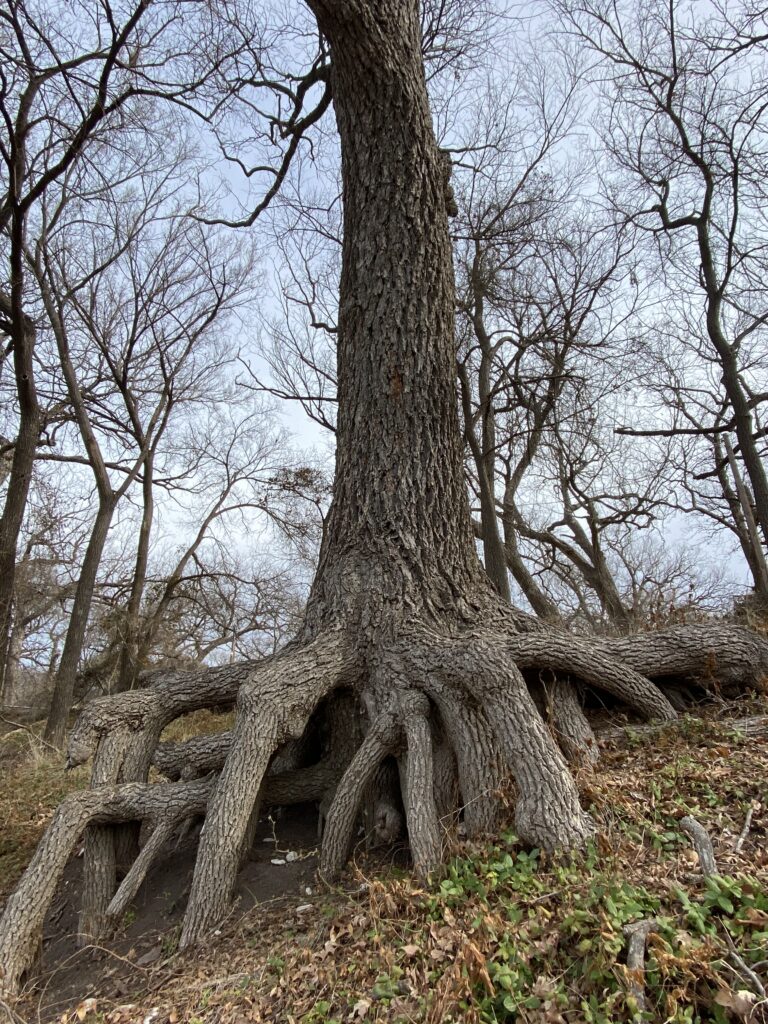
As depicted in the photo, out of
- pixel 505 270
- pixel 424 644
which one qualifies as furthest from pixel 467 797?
pixel 505 270

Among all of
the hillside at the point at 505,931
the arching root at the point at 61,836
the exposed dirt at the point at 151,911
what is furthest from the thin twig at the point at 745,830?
the arching root at the point at 61,836

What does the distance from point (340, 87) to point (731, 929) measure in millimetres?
5644

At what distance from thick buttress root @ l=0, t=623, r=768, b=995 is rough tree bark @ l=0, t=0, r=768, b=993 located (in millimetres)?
12

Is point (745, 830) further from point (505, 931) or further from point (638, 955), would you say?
point (505, 931)

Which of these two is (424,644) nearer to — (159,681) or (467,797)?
(467,797)

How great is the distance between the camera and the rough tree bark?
3240 mm

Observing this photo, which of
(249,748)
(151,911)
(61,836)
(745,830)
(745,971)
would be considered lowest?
(151,911)

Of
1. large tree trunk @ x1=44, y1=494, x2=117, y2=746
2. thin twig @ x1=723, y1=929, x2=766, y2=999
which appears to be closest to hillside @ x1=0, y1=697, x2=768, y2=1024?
thin twig @ x1=723, y1=929, x2=766, y2=999

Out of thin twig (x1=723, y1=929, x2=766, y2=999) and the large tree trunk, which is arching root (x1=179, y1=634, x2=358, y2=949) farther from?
the large tree trunk

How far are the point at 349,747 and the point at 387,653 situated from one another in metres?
0.75

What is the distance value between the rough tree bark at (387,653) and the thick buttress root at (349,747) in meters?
0.01

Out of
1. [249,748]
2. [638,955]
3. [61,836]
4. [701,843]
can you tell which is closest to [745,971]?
[638,955]

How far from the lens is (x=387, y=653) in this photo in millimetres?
3820

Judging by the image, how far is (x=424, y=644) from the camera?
12.4 ft
